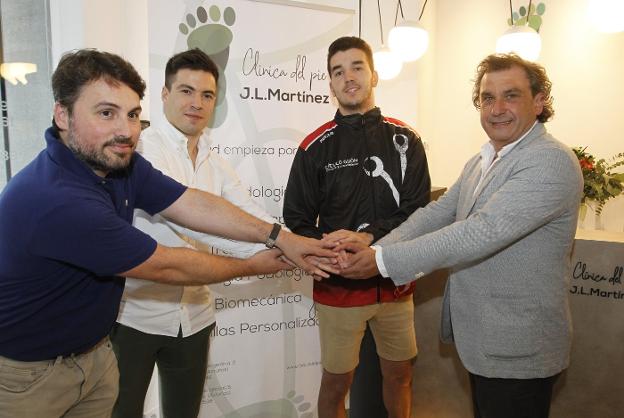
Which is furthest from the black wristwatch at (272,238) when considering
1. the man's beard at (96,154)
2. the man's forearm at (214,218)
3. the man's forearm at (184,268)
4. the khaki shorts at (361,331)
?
the man's beard at (96,154)

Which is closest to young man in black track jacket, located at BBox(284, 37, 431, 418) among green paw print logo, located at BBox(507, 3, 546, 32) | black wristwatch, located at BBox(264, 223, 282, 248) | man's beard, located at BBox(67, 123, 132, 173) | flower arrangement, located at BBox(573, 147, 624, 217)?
black wristwatch, located at BBox(264, 223, 282, 248)

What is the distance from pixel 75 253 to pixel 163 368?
3.27 feet

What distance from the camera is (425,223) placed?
7.67ft

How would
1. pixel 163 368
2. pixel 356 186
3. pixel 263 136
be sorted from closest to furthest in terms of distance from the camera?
pixel 163 368, pixel 356 186, pixel 263 136

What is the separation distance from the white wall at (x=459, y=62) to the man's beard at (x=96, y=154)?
51.4 inches

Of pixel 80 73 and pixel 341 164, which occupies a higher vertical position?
pixel 80 73

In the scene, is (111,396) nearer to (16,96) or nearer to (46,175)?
(46,175)

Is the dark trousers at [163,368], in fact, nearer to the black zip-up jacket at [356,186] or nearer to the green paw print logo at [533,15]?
the black zip-up jacket at [356,186]

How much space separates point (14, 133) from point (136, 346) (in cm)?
125

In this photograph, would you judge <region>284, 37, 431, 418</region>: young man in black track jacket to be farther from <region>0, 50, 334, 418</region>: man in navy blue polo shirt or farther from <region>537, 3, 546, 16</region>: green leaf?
<region>537, 3, 546, 16</region>: green leaf

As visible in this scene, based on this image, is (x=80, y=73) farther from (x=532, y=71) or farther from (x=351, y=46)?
(x=532, y=71)

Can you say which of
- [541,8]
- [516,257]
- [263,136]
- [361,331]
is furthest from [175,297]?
[541,8]

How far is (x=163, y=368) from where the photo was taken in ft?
7.27

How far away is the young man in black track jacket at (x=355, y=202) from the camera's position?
7.81 ft
